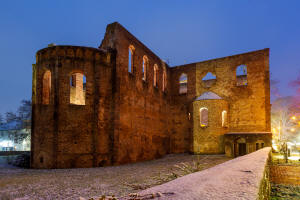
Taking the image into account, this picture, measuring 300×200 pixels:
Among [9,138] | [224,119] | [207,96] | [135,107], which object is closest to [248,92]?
[224,119]

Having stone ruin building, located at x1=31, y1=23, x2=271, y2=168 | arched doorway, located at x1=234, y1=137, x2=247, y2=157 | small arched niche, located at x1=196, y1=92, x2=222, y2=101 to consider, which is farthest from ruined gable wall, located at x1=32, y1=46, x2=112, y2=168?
arched doorway, located at x1=234, y1=137, x2=247, y2=157

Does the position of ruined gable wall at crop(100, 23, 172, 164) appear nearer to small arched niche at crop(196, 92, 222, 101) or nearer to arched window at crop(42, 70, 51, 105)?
small arched niche at crop(196, 92, 222, 101)

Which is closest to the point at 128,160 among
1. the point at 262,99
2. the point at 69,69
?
the point at 69,69

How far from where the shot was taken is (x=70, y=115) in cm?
1223

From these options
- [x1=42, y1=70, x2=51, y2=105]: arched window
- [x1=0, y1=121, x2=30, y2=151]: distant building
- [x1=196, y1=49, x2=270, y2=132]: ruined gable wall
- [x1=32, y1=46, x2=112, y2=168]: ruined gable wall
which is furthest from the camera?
[x1=0, y1=121, x2=30, y2=151]: distant building

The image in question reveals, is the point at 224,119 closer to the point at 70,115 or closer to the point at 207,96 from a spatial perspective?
the point at 207,96

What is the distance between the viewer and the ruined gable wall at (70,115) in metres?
11.9

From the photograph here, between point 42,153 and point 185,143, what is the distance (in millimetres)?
12607

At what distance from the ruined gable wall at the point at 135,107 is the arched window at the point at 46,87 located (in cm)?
419

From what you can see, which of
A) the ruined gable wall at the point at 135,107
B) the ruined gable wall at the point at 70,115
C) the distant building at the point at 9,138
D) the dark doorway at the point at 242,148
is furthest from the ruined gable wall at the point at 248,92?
the distant building at the point at 9,138

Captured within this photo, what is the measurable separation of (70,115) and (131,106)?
409cm

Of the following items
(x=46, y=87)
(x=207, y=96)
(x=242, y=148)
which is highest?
(x=46, y=87)

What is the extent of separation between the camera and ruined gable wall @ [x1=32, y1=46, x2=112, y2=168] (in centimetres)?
1187

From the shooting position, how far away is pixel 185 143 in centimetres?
2033
